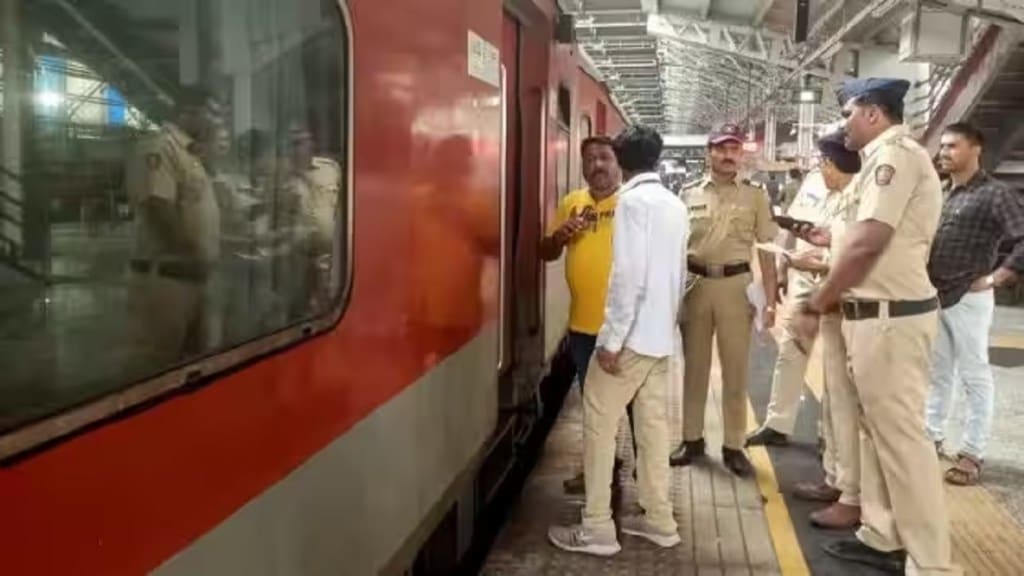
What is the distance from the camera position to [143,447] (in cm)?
152

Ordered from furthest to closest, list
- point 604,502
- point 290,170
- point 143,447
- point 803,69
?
1. point 803,69
2. point 604,502
3. point 290,170
4. point 143,447

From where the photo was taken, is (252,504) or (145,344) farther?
(252,504)

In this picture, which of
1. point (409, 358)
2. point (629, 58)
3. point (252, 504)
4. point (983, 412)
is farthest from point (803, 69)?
point (252, 504)

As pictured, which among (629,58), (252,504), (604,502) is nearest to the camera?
(252,504)

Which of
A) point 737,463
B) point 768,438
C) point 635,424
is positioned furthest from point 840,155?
point 635,424

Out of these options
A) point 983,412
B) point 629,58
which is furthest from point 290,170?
point 629,58

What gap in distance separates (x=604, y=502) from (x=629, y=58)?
19.0 metres

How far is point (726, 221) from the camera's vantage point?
523cm

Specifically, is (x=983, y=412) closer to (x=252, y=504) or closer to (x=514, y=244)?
(x=514, y=244)

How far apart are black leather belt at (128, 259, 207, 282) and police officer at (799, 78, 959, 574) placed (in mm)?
2656

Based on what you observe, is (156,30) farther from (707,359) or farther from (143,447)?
(707,359)

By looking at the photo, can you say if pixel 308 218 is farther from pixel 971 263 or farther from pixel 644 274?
pixel 971 263

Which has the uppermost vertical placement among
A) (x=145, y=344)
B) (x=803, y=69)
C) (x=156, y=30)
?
(x=803, y=69)

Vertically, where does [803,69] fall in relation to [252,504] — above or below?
above
